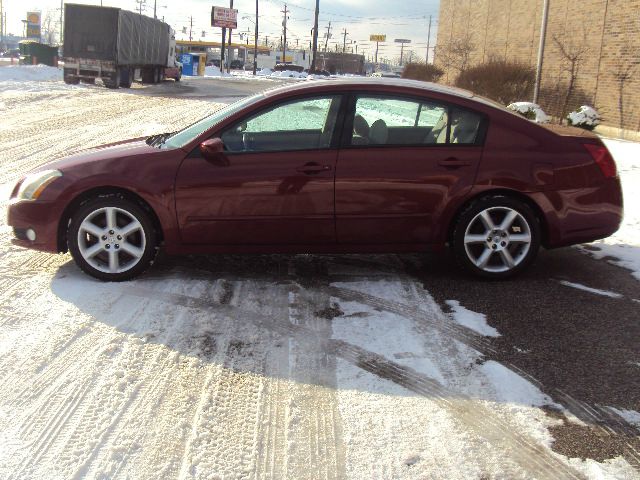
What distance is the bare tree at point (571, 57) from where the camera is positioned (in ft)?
69.9

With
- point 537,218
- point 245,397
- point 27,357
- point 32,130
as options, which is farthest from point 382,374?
point 32,130

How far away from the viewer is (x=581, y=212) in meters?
5.26

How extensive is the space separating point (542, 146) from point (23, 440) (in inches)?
163

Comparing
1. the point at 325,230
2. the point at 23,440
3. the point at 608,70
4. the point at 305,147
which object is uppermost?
the point at 608,70

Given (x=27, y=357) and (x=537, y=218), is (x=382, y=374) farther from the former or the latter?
(x=537, y=218)

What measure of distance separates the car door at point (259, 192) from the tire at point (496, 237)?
1063mm

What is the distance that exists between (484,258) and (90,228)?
3.05 m

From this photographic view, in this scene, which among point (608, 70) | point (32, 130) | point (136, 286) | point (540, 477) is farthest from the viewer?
point (608, 70)

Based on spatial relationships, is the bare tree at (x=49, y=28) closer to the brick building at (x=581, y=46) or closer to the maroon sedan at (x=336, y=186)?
the brick building at (x=581, y=46)

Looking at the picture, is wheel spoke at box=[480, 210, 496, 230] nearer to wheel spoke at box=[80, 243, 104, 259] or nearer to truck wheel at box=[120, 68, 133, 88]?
wheel spoke at box=[80, 243, 104, 259]

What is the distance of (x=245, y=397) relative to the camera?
337 cm

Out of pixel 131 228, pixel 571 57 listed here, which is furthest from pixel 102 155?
pixel 571 57

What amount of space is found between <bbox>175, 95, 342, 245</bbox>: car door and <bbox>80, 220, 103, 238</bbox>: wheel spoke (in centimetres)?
→ 61

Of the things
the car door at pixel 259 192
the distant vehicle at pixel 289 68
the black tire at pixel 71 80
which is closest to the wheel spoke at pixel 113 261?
the car door at pixel 259 192
